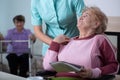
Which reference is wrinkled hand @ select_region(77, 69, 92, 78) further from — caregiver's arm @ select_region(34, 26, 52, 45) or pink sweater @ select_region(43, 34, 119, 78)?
caregiver's arm @ select_region(34, 26, 52, 45)

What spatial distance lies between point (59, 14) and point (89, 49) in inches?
19.0

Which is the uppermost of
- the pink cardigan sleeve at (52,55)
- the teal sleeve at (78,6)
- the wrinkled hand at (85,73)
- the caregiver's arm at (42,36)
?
the teal sleeve at (78,6)

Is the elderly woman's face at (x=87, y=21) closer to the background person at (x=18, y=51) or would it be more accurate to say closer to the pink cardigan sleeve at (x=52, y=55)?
the pink cardigan sleeve at (x=52, y=55)

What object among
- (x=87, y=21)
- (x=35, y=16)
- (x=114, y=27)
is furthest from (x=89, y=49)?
(x=114, y=27)

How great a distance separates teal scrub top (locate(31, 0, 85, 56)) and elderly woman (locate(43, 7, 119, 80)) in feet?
0.85

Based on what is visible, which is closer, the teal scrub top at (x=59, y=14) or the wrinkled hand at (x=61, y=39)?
the wrinkled hand at (x=61, y=39)

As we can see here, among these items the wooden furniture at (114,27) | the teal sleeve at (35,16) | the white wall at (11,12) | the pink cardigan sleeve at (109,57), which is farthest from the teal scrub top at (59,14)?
the white wall at (11,12)

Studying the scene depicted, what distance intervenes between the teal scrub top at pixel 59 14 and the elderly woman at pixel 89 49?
0.26 meters

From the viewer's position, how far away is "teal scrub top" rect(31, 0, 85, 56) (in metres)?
2.04

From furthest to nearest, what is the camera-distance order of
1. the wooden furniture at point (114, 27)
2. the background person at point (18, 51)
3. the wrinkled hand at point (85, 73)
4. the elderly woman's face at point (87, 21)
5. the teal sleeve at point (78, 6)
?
the background person at point (18, 51) < the wooden furniture at point (114, 27) < the teal sleeve at point (78, 6) < the elderly woman's face at point (87, 21) < the wrinkled hand at point (85, 73)

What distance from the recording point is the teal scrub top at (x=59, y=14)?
204cm

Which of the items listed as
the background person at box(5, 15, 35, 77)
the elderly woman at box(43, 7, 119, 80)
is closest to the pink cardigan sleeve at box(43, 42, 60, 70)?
the elderly woman at box(43, 7, 119, 80)

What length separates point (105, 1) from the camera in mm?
3768

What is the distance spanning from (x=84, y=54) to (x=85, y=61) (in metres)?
0.05
